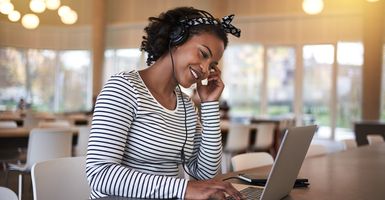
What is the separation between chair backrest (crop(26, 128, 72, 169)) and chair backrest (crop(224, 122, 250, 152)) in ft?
7.76

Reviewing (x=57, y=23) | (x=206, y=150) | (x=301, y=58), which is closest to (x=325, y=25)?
(x=301, y=58)

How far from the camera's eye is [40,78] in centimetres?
1270

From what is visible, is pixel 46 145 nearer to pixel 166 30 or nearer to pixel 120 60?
pixel 166 30

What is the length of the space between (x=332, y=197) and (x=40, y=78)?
12.2 metres

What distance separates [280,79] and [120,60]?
4.46 meters

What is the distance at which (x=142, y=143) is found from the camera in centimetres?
144

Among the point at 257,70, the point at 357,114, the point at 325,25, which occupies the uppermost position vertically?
the point at 325,25

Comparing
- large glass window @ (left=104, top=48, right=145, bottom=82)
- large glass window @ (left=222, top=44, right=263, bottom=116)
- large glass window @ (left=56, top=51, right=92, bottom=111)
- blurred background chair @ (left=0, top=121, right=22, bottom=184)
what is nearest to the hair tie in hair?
blurred background chair @ (left=0, top=121, right=22, bottom=184)

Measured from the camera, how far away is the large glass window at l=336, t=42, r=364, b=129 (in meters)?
9.95

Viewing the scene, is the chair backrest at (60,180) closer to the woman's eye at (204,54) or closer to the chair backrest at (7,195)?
the chair backrest at (7,195)

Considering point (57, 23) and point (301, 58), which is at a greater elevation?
point (57, 23)

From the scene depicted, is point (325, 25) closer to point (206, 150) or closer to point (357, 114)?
point (357, 114)

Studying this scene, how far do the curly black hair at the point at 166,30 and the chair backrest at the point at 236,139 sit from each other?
4.50 meters

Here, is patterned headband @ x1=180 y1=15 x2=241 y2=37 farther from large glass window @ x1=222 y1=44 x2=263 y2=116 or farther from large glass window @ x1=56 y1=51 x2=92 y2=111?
large glass window @ x1=56 y1=51 x2=92 y2=111
